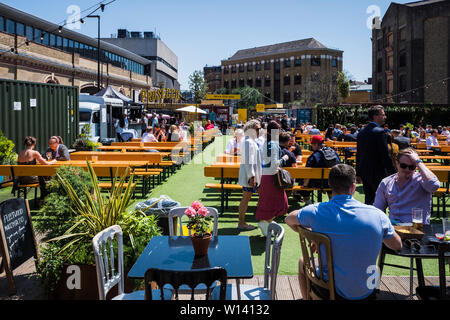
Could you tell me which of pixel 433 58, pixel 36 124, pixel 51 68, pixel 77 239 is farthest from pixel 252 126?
pixel 433 58

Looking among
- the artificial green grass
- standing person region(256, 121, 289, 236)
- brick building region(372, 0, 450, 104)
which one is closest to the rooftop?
brick building region(372, 0, 450, 104)

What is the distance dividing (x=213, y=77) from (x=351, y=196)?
462 feet

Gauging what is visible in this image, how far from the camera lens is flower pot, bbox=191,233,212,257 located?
378 centimetres

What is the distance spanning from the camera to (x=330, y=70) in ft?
331

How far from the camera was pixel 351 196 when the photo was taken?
3520 millimetres

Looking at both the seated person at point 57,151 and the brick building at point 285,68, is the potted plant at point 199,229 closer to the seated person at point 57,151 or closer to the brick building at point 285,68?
the seated person at point 57,151

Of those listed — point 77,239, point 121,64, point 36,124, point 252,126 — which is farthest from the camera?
point 121,64

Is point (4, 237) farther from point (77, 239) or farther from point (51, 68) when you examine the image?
point (51, 68)

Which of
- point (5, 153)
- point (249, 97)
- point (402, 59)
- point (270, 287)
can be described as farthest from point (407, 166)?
point (249, 97)

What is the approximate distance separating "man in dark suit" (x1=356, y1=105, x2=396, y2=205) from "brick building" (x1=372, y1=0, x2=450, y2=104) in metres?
51.3

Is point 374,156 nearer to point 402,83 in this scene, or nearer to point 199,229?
point 199,229

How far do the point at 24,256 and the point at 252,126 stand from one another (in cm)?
384

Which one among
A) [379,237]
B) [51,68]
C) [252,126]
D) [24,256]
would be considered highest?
[51,68]
